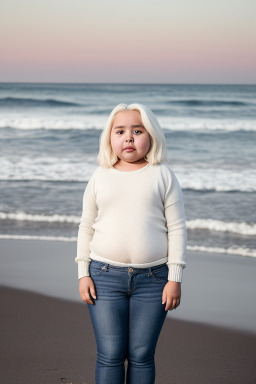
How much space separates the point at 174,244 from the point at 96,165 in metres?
11.7

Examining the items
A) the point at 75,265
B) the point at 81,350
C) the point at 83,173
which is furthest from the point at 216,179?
the point at 81,350

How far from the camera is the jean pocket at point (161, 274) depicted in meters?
2.41

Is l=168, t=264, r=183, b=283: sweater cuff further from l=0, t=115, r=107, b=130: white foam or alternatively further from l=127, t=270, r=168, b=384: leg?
l=0, t=115, r=107, b=130: white foam

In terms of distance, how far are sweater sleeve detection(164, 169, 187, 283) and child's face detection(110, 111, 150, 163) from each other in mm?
167

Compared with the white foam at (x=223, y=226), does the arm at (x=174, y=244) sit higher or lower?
higher

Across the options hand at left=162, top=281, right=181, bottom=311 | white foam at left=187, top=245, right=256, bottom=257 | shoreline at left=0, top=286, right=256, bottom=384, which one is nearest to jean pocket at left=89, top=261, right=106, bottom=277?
hand at left=162, top=281, right=181, bottom=311

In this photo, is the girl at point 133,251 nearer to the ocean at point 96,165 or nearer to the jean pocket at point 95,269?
the jean pocket at point 95,269

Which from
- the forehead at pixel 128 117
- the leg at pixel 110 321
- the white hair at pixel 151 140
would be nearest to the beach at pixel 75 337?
the leg at pixel 110 321

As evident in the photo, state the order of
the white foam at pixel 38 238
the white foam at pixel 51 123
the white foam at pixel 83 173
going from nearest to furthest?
1. the white foam at pixel 38 238
2. the white foam at pixel 83 173
3. the white foam at pixel 51 123

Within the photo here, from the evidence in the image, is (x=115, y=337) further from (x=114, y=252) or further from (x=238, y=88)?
(x=238, y=88)

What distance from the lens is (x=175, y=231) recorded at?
2.42 m

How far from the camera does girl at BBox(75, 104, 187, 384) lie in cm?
240

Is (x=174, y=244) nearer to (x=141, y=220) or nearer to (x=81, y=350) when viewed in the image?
(x=141, y=220)

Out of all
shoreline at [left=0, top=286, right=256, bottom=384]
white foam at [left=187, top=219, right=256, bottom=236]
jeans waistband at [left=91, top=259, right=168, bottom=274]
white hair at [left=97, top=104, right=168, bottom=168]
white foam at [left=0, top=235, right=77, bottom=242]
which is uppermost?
white hair at [left=97, top=104, right=168, bottom=168]
